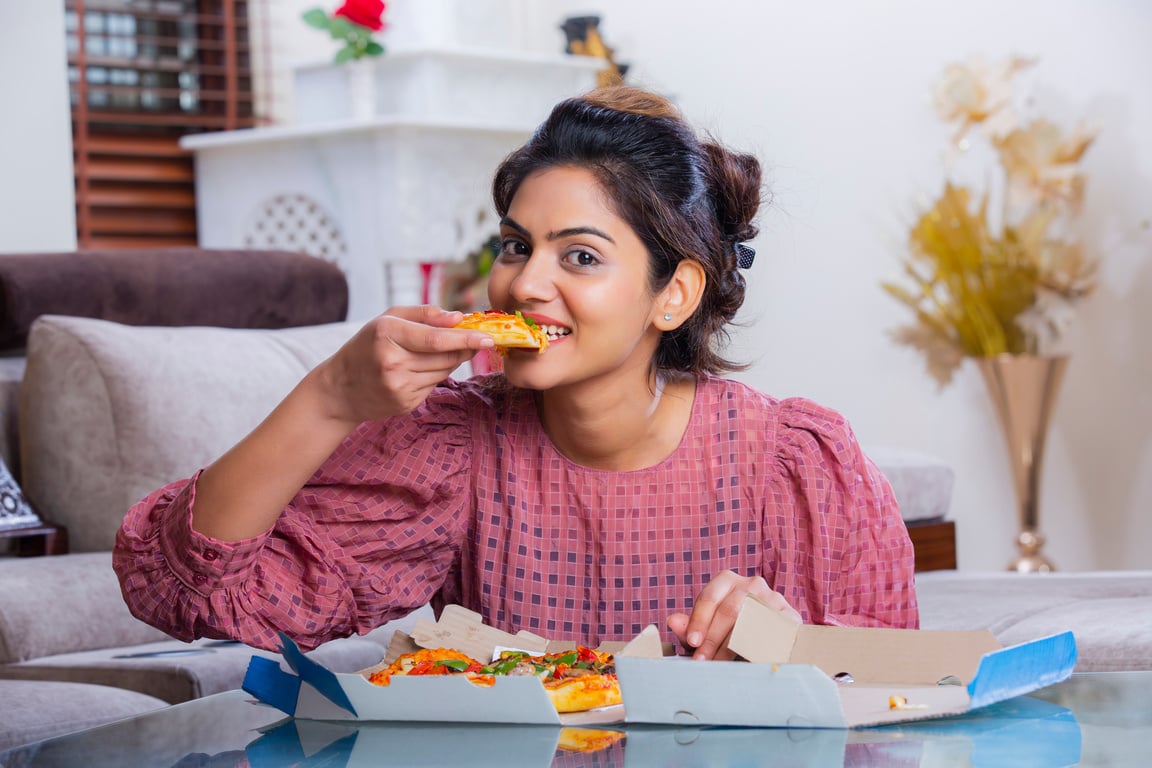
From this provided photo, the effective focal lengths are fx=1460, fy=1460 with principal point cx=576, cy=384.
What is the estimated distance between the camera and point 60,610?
207 centimetres

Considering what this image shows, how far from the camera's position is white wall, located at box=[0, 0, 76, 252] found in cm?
309

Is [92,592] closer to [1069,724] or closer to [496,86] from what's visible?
[1069,724]

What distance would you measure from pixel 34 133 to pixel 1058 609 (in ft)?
7.50

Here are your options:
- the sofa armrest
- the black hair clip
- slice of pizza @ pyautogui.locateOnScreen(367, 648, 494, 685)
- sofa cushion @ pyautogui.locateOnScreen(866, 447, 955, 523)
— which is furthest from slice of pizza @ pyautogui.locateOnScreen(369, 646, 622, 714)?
sofa cushion @ pyautogui.locateOnScreen(866, 447, 955, 523)

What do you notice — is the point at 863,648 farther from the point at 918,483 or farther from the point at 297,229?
the point at 297,229

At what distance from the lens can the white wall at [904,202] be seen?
396 centimetres

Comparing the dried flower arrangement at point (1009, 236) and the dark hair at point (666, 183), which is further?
the dried flower arrangement at point (1009, 236)

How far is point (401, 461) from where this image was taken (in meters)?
1.45

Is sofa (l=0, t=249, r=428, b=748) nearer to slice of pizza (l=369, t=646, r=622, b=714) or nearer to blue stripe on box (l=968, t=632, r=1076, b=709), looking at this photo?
slice of pizza (l=369, t=646, r=622, b=714)

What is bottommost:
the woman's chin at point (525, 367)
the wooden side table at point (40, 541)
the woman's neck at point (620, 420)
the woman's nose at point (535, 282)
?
the wooden side table at point (40, 541)

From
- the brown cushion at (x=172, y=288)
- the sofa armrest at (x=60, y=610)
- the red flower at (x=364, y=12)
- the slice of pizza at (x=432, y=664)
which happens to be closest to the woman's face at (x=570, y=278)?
the slice of pizza at (x=432, y=664)

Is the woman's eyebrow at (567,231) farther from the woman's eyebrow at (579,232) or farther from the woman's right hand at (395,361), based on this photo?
the woman's right hand at (395,361)

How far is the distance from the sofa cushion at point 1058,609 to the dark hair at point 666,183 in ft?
1.73

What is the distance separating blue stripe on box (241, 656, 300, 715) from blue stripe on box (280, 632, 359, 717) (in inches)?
1.1
